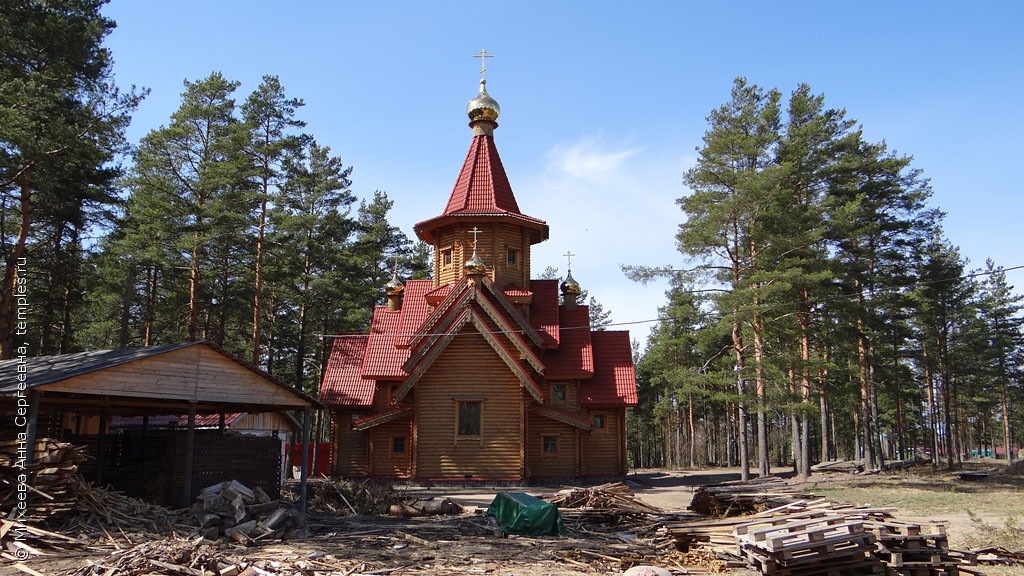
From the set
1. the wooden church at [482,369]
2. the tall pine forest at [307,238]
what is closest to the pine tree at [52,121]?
the tall pine forest at [307,238]

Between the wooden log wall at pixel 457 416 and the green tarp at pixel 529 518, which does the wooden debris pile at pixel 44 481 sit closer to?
the green tarp at pixel 529 518

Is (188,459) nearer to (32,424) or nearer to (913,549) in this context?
(32,424)

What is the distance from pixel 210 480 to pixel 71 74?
12.8 meters

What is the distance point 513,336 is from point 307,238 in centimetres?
1583

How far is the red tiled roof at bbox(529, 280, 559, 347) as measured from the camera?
1093 inches

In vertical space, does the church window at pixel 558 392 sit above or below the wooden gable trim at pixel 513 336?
below

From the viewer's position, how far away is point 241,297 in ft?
110

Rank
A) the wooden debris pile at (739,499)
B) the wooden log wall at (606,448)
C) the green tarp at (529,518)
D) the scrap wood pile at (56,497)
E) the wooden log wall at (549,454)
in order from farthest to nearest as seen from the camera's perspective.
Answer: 1. the wooden log wall at (606,448)
2. the wooden log wall at (549,454)
3. the green tarp at (529,518)
4. the wooden debris pile at (739,499)
5. the scrap wood pile at (56,497)

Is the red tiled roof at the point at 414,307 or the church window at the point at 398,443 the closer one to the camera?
the church window at the point at 398,443

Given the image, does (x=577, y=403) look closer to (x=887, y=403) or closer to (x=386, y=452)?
(x=386, y=452)

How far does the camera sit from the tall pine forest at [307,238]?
21.0 metres

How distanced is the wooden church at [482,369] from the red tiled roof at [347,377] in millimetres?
55

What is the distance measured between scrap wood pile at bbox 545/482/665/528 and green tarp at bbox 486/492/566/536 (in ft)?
5.02

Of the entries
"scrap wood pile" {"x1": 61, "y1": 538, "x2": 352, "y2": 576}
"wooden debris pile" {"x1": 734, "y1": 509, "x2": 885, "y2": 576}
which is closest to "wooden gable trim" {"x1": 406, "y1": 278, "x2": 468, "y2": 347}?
"scrap wood pile" {"x1": 61, "y1": 538, "x2": 352, "y2": 576}
